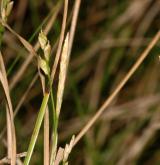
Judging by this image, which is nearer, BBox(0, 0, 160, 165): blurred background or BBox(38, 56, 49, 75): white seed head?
BBox(38, 56, 49, 75): white seed head

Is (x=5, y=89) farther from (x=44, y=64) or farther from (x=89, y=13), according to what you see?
(x=89, y=13)

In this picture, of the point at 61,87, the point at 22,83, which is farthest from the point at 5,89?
→ the point at 22,83

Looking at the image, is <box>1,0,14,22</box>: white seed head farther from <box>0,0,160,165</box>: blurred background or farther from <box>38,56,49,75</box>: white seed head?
<box>0,0,160,165</box>: blurred background

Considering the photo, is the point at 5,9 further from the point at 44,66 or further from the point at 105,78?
the point at 105,78

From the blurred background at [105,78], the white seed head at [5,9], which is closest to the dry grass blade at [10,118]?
the white seed head at [5,9]

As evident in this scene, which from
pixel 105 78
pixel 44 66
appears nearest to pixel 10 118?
pixel 44 66

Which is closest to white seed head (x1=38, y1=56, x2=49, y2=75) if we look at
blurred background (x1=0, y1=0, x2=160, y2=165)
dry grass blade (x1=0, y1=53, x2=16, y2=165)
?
dry grass blade (x1=0, y1=53, x2=16, y2=165)

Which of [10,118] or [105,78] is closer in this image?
[10,118]

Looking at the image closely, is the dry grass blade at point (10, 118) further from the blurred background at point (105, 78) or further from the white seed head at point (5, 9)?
the blurred background at point (105, 78)

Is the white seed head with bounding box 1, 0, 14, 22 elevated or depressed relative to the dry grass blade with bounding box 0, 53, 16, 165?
elevated
